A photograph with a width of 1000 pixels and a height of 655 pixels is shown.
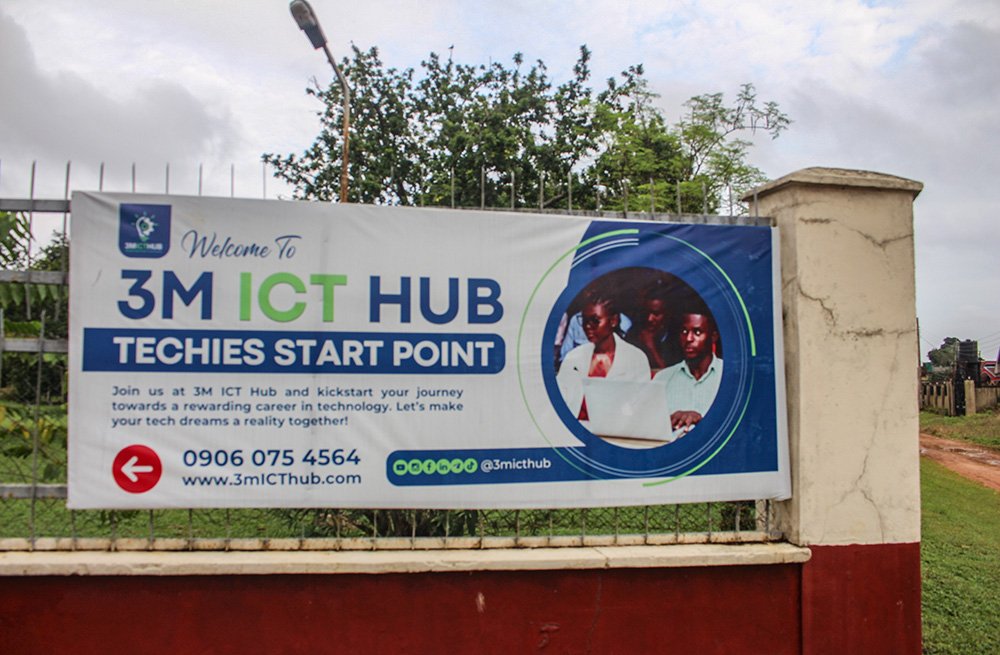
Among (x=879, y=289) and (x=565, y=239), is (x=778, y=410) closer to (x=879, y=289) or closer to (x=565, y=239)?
(x=879, y=289)

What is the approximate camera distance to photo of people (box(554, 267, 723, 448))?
3.14m

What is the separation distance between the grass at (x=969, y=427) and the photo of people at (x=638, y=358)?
16.6 metres

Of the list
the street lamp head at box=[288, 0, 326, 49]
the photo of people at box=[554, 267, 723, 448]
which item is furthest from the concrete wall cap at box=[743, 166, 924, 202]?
the street lamp head at box=[288, 0, 326, 49]

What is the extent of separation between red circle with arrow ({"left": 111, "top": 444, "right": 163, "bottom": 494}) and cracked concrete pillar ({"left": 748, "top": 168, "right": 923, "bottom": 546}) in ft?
10.0

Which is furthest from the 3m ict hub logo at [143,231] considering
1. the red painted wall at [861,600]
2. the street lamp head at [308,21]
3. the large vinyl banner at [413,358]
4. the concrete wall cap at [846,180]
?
the street lamp head at [308,21]

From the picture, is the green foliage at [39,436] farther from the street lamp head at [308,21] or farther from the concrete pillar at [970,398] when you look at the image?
the concrete pillar at [970,398]

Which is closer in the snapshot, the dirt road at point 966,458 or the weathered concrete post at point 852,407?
the weathered concrete post at point 852,407

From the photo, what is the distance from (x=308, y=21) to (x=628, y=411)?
18.0 ft

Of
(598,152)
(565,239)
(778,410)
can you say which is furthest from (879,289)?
(598,152)

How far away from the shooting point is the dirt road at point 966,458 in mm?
11688

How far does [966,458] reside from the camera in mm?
13922

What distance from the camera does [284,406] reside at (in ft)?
9.64

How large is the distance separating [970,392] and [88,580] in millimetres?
25634

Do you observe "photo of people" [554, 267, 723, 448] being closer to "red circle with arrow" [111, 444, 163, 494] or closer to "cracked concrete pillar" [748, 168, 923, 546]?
"cracked concrete pillar" [748, 168, 923, 546]
